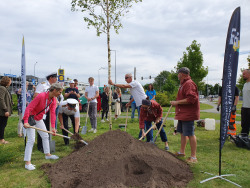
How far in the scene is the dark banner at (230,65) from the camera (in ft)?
10.5

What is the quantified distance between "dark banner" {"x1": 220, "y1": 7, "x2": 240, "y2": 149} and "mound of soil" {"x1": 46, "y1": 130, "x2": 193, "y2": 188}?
1138 mm

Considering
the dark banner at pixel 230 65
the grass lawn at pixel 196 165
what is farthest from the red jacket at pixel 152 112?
the dark banner at pixel 230 65

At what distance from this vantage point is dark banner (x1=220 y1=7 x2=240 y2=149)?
320cm

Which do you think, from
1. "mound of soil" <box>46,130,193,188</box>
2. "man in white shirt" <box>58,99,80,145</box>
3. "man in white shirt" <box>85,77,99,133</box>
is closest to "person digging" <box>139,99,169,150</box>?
"mound of soil" <box>46,130,193,188</box>

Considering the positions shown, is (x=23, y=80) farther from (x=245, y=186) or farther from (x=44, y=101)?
(x=245, y=186)

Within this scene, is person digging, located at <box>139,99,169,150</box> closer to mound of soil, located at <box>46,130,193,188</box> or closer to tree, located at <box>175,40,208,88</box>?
mound of soil, located at <box>46,130,193,188</box>

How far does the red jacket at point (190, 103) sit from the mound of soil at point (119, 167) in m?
0.95

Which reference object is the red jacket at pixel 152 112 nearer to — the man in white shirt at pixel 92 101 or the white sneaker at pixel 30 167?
the white sneaker at pixel 30 167

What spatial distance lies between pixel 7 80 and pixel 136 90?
3977 millimetres

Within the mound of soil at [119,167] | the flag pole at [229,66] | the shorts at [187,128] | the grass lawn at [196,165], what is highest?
the flag pole at [229,66]

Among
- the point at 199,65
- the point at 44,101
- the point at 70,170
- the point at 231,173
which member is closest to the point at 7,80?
the point at 44,101

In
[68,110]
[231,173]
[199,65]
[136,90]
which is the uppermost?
[199,65]

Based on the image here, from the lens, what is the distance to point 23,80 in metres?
5.42

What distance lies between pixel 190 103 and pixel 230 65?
3.85ft
